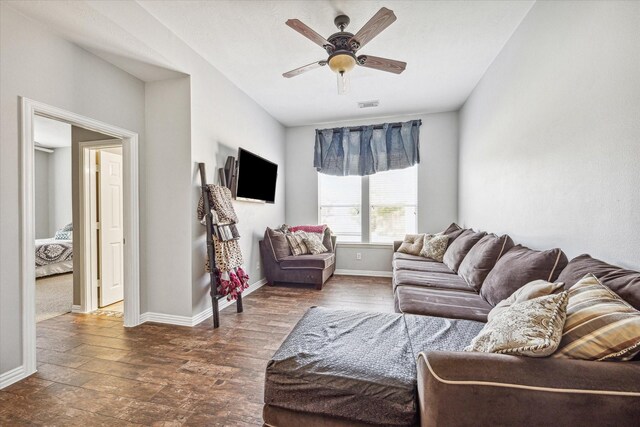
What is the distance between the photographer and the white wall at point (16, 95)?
1859 millimetres

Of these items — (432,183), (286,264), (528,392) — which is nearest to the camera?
(528,392)

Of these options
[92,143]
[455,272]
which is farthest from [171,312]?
[455,272]

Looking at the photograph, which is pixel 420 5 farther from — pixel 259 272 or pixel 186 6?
pixel 259 272

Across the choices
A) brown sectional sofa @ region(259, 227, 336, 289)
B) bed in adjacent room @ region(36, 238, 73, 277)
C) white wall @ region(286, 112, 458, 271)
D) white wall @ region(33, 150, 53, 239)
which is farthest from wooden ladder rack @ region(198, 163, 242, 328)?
white wall @ region(33, 150, 53, 239)

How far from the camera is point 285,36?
103 inches

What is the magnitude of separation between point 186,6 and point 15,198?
1916 millimetres

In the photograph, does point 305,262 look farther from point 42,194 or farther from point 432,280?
point 42,194

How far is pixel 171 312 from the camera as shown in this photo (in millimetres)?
2908

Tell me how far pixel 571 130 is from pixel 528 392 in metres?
1.74

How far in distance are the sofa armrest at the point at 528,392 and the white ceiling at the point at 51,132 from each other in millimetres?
6166

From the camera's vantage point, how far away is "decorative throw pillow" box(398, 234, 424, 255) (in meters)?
4.25

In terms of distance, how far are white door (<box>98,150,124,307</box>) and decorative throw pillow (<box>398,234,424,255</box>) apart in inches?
158

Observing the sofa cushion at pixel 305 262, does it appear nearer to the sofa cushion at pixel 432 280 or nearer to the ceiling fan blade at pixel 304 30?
the sofa cushion at pixel 432 280

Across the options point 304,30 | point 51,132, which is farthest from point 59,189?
point 304,30
